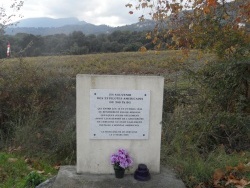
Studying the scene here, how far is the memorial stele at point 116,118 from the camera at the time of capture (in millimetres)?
3873

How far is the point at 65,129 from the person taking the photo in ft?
20.5

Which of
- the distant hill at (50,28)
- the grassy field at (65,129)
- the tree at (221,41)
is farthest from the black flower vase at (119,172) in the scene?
the distant hill at (50,28)

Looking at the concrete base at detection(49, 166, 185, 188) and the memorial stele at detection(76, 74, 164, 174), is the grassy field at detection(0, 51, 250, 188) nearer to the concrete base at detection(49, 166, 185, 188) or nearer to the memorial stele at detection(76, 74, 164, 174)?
the concrete base at detection(49, 166, 185, 188)

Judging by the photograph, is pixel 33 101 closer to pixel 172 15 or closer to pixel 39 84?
pixel 39 84

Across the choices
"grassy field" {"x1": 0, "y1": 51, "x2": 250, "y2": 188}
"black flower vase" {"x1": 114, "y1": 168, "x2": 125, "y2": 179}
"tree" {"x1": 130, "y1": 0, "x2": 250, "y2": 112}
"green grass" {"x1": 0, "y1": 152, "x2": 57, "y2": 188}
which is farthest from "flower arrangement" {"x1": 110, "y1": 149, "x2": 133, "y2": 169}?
"tree" {"x1": 130, "y1": 0, "x2": 250, "y2": 112}

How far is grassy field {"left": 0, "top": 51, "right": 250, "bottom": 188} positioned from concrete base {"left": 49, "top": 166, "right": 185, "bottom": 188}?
258 mm

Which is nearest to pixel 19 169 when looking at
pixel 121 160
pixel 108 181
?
pixel 108 181

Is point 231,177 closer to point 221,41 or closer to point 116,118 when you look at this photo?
point 116,118

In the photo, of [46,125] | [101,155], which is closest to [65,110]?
[46,125]

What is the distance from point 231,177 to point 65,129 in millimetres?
3306

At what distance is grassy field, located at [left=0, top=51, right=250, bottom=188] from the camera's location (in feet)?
14.3

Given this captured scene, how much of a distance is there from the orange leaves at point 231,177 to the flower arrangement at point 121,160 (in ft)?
3.31

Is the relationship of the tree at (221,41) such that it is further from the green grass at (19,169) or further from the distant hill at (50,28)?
the green grass at (19,169)

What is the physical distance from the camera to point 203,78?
661 centimetres
